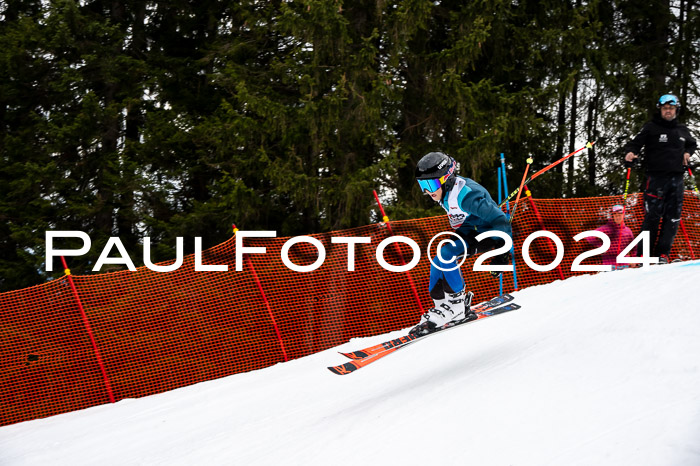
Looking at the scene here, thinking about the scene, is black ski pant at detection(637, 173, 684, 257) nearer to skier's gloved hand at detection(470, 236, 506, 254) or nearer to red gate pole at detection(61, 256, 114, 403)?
skier's gloved hand at detection(470, 236, 506, 254)

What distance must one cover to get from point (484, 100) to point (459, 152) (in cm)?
141

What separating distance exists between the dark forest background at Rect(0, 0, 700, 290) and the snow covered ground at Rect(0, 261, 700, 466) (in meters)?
5.27

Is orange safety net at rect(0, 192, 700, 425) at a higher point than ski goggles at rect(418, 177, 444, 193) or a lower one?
lower

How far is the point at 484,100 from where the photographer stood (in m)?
12.3

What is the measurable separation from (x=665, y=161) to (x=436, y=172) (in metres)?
3.50

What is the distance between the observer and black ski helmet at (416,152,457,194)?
17.9 ft

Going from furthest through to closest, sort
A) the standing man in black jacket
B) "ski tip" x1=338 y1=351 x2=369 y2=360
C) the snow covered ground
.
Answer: the standing man in black jacket
"ski tip" x1=338 y1=351 x2=369 y2=360
the snow covered ground

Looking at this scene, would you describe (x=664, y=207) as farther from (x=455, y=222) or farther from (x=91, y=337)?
(x=91, y=337)

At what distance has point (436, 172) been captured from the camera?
546cm

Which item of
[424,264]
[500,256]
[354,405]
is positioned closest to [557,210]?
[424,264]

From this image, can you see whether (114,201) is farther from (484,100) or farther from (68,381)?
(484,100)

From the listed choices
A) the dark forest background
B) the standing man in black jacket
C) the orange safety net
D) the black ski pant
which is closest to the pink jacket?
the orange safety net

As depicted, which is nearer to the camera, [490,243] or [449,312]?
[490,243]

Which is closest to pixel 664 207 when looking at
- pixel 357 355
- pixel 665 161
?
pixel 665 161
